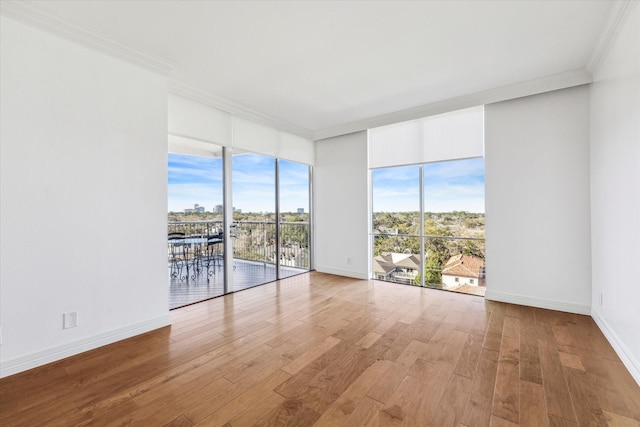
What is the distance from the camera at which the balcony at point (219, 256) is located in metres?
3.98

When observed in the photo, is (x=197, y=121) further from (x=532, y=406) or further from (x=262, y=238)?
(x=532, y=406)

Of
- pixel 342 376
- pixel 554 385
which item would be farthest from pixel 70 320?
pixel 554 385

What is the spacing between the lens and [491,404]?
1.73 m

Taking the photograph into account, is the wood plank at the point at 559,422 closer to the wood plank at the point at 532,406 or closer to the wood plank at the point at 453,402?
the wood plank at the point at 532,406

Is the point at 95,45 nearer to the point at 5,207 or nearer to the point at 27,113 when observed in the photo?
the point at 27,113

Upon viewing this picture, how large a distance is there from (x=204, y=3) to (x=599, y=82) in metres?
3.81

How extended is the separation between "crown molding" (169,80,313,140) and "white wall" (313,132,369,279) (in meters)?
0.76

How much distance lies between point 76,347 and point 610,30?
533 cm

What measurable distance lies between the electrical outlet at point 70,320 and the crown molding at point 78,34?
7.75ft

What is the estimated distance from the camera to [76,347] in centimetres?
236

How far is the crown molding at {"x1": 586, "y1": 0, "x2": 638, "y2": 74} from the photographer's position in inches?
80.4

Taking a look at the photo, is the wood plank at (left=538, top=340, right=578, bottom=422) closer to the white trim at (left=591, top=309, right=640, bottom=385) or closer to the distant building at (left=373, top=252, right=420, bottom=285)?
the white trim at (left=591, top=309, right=640, bottom=385)

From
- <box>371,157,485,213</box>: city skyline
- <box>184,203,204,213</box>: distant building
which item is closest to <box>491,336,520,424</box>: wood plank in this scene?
<box>371,157,485,213</box>: city skyline

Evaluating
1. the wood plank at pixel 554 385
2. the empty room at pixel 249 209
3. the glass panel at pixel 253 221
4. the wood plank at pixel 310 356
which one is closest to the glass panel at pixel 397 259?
the empty room at pixel 249 209
